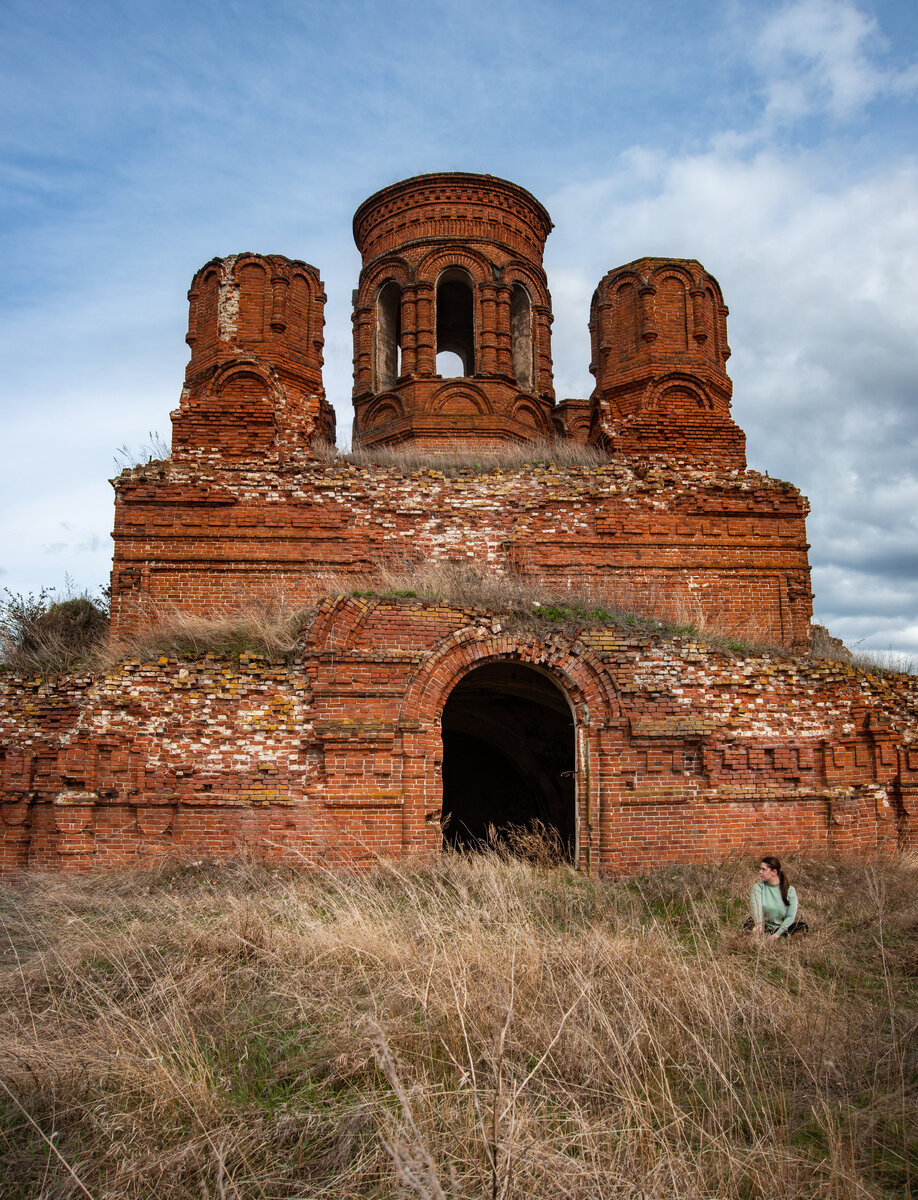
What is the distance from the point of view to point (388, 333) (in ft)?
61.3

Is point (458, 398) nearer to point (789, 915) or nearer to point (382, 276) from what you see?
point (382, 276)

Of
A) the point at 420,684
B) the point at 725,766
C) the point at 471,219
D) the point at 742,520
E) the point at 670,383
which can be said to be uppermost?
the point at 471,219

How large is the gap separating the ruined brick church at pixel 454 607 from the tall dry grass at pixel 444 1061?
2.65 m

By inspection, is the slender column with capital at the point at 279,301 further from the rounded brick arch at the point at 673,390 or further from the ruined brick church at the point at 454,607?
the rounded brick arch at the point at 673,390

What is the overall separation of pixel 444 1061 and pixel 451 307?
18.5 m

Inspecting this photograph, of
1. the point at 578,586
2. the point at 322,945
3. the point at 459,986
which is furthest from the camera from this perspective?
the point at 578,586

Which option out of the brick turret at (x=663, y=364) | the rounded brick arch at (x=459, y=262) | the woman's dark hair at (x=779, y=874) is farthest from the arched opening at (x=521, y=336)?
the woman's dark hair at (x=779, y=874)

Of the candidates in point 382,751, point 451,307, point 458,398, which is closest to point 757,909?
point 382,751

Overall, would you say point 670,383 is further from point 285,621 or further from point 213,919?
point 213,919

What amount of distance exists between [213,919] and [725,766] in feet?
18.5

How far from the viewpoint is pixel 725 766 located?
9117 mm

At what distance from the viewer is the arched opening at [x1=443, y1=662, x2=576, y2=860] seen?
1189 centimetres

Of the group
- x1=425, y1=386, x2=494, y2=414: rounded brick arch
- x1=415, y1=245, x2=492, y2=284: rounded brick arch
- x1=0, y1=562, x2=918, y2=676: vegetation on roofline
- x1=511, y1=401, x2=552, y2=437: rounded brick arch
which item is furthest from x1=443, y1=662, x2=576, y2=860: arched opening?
x1=415, y1=245, x2=492, y2=284: rounded brick arch

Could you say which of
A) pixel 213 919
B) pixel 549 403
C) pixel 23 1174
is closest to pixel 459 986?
pixel 23 1174
